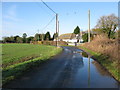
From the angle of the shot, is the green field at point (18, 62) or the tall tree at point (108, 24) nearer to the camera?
the green field at point (18, 62)

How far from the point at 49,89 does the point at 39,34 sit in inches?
3803

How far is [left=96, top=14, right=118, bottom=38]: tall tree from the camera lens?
42781 mm

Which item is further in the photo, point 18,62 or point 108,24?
point 108,24

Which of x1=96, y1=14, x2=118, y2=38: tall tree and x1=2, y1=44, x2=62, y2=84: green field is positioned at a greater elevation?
x1=96, y1=14, x2=118, y2=38: tall tree

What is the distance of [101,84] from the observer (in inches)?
237

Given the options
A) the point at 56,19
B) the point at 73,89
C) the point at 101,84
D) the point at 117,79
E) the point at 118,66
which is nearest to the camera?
the point at 73,89

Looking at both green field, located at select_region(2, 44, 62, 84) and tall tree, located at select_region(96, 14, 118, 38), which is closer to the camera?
green field, located at select_region(2, 44, 62, 84)

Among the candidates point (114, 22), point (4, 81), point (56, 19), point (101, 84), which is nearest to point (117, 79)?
point (101, 84)

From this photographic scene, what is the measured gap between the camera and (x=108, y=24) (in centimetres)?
4384

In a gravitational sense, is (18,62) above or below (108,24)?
below

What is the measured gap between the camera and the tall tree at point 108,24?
4278cm

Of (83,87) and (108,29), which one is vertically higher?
(108,29)

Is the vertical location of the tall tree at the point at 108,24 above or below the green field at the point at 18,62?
above

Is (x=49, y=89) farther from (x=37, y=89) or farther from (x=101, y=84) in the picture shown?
(x=101, y=84)
